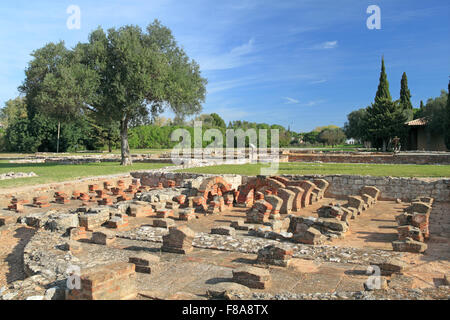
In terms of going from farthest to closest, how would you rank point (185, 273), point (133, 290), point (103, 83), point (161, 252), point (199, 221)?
point (103, 83) < point (199, 221) < point (161, 252) < point (185, 273) < point (133, 290)

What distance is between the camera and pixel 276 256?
5.64 metres

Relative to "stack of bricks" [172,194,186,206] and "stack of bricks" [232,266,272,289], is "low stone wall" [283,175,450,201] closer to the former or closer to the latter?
"stack of bricks" [172,194,186,206]

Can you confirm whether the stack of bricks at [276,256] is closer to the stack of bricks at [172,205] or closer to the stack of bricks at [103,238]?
the stack of bricks at [103,238]

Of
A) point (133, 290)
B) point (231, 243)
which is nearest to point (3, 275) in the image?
point (133, 290)

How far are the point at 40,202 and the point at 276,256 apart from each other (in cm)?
966

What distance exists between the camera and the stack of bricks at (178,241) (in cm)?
638

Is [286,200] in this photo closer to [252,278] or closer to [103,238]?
[103,238]

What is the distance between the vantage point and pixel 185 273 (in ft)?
17.7

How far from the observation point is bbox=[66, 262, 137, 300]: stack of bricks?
397 cm

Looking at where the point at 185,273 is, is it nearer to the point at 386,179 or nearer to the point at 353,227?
the point at 353,227

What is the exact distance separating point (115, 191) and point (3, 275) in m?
9.16

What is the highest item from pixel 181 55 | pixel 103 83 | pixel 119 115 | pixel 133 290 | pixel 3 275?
pixel 181 55

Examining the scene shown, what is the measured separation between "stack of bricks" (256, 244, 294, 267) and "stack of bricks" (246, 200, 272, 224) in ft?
13.8

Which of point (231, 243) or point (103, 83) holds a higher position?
point (103, 83)
